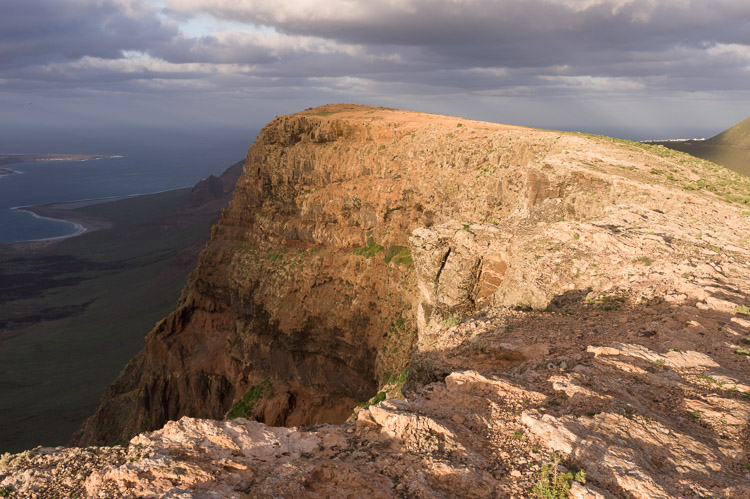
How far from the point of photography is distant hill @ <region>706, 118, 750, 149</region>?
390 feet

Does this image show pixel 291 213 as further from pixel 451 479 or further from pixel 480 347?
pixel 451 479

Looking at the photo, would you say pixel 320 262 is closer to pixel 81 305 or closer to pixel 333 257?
pixel 333 257

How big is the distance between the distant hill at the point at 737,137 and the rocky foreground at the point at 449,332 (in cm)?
11944

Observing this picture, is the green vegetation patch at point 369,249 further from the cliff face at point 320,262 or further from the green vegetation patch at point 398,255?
the green vegetation patch at point 398,255

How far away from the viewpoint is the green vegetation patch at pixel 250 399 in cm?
3609

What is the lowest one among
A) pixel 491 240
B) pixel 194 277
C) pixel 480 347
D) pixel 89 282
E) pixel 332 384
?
Answer: pixel 89 282

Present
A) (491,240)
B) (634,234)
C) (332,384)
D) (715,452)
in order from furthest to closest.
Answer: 1. (332,384)
2. (491,240)
3. (634,234)
4. (715,452)

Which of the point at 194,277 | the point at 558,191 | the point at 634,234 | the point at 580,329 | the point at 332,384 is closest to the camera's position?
the point at 580,329

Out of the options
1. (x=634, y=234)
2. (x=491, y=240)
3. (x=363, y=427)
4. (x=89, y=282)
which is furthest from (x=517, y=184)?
(x=89, y=282)

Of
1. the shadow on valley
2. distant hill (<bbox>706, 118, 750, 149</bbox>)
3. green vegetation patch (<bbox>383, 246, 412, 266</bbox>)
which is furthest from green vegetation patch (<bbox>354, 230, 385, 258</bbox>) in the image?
distant hill (<bbox>706, 118, 750, 149</bbox>)

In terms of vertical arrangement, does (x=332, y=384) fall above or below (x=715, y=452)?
below

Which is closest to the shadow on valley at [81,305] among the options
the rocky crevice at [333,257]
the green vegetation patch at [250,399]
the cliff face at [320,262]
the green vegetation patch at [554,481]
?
the cliff face at [320,262]

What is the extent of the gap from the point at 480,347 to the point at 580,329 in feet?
8.30

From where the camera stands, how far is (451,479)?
6.30 m
